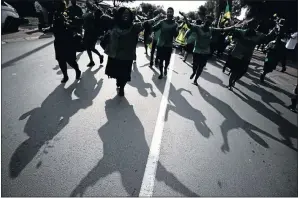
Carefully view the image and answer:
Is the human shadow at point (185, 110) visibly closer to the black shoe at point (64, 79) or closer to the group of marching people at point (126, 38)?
the group of marching people at point (126, 38)

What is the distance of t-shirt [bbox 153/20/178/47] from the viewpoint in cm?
679

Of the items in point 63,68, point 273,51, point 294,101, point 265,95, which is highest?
point 273,51

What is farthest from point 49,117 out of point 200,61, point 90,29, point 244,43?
point 244,43

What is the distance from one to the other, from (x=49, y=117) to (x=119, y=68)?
6.07ft

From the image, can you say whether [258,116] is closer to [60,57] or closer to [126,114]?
[126,114]

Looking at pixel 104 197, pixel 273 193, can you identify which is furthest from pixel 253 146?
pixel 104 197

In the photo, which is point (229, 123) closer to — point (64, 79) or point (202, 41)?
point (202, 41)

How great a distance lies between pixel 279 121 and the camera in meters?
5.59

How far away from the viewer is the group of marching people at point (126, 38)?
501cm

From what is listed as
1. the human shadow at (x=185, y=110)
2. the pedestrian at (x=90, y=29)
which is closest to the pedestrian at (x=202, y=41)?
the human shadow at (x=185, y=110)

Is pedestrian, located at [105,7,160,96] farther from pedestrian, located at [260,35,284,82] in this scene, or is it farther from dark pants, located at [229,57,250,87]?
pedestrian, located at [260,35,284,82]

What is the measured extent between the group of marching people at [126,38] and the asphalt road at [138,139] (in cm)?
68

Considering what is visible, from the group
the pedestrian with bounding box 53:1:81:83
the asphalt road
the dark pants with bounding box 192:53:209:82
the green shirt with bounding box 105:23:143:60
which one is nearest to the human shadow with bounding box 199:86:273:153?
the asphalt road

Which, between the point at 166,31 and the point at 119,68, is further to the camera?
the point at 166,31
